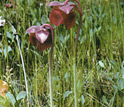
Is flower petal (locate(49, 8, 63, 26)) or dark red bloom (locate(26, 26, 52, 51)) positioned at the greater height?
flower petal (locate(49, 8, 63, 26))

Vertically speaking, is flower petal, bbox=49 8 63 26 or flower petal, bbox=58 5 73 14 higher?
flower petal, bbox=58 5 73 14

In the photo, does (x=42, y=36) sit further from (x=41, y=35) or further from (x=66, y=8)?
(x=66, y=8)

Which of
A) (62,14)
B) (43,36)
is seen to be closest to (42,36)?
(43,36)

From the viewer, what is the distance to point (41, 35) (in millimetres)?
692

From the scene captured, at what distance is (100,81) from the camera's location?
130 centimetres

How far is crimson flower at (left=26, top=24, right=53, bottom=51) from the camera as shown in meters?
0.69

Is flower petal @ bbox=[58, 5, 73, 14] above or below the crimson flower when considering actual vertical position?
above

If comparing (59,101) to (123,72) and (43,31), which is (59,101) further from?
(43,31)

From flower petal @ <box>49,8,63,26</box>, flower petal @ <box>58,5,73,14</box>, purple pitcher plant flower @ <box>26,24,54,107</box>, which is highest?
flower petal @ <box>58,5,73,14</box>

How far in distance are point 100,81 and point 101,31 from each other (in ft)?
2.58

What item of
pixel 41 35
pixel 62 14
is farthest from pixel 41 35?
pixel 62 14

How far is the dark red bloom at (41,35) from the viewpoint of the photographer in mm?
693

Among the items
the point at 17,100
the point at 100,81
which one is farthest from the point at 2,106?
the point at 100,81

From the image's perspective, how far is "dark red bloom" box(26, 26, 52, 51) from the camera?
693 millimetres
